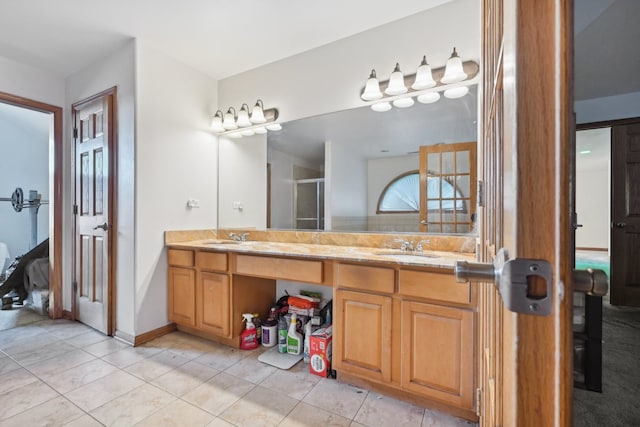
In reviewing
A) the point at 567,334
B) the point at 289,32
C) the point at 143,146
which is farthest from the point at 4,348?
the point at 567,334

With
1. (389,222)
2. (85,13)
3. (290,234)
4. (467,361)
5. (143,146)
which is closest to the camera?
(467,361)

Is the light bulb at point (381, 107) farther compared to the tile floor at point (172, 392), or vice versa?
the light bulb at point (381, 107)

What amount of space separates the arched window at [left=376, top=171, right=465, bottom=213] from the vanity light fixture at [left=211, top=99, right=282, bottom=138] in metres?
1.17

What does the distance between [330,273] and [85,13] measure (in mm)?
2420

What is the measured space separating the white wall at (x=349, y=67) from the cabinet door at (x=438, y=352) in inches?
37.8

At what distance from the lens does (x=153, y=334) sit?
241cm

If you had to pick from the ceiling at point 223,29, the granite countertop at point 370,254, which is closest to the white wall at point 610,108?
the ceiling at point 223,29

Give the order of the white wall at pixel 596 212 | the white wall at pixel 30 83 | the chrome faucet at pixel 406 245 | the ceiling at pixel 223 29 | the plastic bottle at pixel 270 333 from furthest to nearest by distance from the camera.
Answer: the white wall at pixel 596 212 → the white wall at pixel 30 83 → the plastic bottle at pixel 270 333 → the chrome faucet at pixel 406 245 → the ceiling at pixel 223 29

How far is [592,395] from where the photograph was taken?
1608 mm

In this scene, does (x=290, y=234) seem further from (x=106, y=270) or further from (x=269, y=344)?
(x=106, y=270)

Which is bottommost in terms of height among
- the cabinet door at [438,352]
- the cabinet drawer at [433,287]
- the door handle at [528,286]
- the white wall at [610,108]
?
the cabinet door at [438,352]

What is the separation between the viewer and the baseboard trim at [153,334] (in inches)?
90.6

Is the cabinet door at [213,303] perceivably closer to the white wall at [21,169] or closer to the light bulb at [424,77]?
the light bulb at [424,77]

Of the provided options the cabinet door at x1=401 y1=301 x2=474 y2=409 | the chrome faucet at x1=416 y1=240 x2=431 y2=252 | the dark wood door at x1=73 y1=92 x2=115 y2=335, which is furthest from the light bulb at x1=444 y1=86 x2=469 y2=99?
the dark wood door at x1=73 y1=92 x2=115 y2=335
